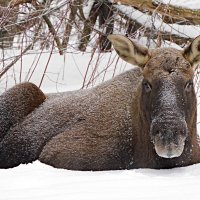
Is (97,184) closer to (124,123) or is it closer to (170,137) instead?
(170,137)

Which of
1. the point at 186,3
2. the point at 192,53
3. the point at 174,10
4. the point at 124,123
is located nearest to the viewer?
the point at 192,53

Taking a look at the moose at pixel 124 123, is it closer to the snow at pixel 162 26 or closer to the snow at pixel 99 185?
the snow at pixel 99 185

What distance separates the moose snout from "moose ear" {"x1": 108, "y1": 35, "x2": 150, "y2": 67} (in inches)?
33.3

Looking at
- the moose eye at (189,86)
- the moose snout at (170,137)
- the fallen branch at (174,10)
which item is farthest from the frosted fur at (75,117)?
the fallen branch at (174,10)

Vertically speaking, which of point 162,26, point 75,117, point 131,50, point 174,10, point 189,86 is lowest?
point 75,117

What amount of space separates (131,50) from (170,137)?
1.08 m

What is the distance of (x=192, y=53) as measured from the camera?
489cm

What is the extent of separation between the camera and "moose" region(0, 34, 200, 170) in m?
4.47

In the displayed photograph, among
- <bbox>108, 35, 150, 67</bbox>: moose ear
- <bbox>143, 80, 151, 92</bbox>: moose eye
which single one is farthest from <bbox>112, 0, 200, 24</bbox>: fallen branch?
<bbox>143, 80, 151, 92</bbox>: moose eye

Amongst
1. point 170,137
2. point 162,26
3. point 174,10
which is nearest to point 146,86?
point 170,137

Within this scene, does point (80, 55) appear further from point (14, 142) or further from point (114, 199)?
point (114, 199)

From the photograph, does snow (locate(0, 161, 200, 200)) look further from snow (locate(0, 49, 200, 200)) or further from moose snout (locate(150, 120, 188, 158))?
moose snout (locate(150, 120, 188, 158))

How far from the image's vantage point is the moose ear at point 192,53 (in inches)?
191

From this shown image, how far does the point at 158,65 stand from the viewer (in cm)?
473
